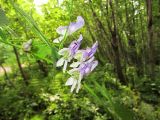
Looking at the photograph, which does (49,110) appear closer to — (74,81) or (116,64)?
(116,64)

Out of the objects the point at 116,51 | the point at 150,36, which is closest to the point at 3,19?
the point at 150,36

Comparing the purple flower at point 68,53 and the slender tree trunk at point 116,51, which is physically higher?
the purple flower at point 68,53

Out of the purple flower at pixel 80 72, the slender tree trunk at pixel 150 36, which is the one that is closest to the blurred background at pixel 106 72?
the slender tree trunk at pixel 150 36

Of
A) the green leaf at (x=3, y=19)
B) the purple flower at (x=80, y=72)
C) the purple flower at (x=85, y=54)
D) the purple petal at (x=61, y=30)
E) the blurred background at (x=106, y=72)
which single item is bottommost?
the blurred background at (x=106, y=72)

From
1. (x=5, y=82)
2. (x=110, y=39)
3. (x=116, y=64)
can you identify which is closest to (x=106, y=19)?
(x=110, y=39)

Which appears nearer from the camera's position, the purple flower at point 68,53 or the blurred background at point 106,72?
the purple flower at point 68,53

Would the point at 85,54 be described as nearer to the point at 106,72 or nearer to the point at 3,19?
the point at 3,19

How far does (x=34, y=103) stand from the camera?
7027 millimetres

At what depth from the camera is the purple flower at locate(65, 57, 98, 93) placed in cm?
33

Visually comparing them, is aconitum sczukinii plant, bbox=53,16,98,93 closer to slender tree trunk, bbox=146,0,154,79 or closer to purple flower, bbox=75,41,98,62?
purple flower, bbox=75,41,98,62

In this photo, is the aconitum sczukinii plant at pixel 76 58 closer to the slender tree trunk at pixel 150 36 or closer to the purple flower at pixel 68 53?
the purple flower at pixel 68 53

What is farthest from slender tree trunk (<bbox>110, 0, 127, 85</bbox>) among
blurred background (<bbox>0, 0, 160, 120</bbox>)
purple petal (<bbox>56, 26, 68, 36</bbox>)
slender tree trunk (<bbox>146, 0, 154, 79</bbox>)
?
purple petal (<bbox>56, 26, 68, 36</bbox>)

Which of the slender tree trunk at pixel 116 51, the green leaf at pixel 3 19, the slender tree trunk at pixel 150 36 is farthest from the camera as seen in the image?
the slender tree trunk at pixel 116 51

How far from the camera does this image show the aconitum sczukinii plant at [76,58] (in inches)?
13.1
